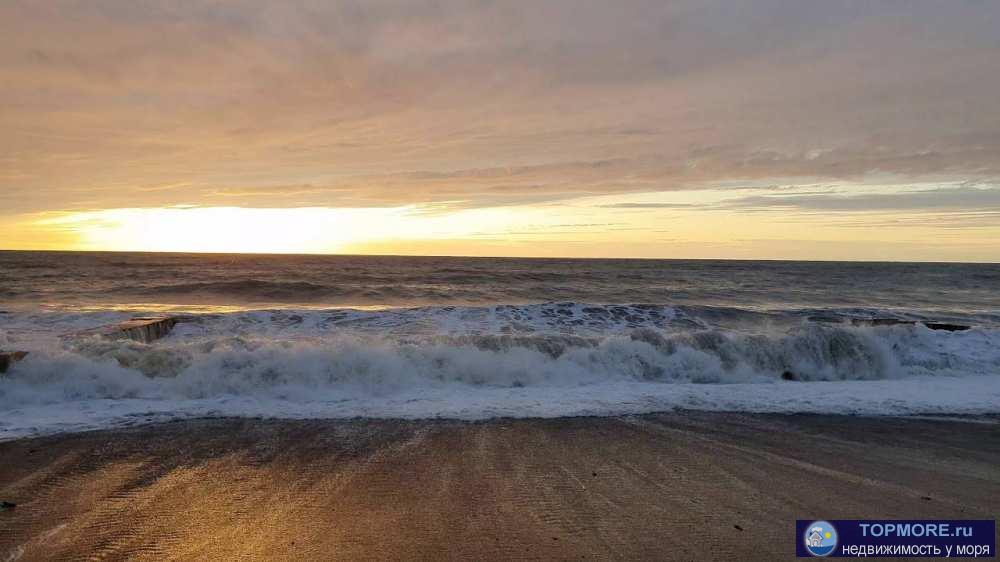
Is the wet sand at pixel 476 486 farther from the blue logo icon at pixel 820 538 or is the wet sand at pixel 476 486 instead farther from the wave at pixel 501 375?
the wave at pixel 501 375

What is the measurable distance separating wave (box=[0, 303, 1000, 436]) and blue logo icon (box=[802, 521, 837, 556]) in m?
3.63

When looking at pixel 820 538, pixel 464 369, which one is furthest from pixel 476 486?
pixel 464 369

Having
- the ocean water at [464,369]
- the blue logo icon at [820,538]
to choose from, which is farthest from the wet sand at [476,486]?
the ocean water at [464,369]

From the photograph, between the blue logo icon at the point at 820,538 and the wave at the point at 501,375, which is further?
the wave at the point at 501,375

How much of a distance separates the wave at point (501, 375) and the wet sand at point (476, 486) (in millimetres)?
1064

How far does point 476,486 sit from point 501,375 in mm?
4972

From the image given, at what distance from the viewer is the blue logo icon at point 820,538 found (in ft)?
12.5

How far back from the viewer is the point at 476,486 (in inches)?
191

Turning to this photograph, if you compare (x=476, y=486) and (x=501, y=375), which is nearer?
(x=476, y=486)

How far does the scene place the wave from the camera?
7.88 metres

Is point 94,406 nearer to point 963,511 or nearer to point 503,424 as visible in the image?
point 503,424

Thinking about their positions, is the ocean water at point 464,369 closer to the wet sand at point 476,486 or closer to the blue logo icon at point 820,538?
the wet sand at point 476,486

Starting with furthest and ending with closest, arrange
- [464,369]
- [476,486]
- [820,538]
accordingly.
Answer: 1. [464,369]
2. [476,486]
3. [820,538]

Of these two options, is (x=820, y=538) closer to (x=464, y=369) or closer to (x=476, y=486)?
(x=476, y=486)
